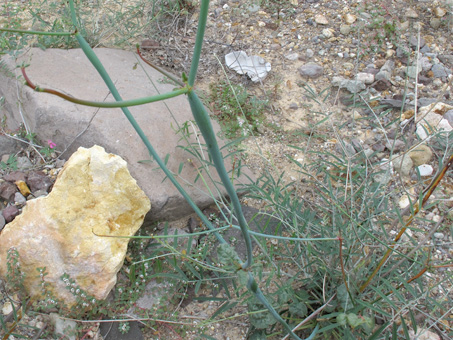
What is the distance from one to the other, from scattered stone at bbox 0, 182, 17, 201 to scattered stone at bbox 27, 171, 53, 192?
0.24 feet

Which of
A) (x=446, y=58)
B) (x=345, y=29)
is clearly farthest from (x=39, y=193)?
(x=446, y=58)

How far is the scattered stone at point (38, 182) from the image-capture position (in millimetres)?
1989

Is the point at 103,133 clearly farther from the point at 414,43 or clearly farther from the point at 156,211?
the point at 414,43

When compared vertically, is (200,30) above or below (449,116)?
above

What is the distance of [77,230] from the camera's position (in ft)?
5.74

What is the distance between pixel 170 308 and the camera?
5.86 ft

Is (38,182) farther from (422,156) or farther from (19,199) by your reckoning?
(422,156)

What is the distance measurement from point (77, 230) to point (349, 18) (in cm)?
232

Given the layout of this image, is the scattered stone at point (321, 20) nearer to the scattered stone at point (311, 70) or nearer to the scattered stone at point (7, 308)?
the scattered stone at point (311, 70)

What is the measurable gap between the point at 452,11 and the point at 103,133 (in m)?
2.42

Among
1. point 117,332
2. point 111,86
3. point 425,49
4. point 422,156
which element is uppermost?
point 111,86

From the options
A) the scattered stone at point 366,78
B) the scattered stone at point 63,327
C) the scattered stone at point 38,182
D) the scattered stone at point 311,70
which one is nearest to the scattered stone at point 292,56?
the scattered stone at point 311,70

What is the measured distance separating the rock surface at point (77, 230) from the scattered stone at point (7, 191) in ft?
0.70

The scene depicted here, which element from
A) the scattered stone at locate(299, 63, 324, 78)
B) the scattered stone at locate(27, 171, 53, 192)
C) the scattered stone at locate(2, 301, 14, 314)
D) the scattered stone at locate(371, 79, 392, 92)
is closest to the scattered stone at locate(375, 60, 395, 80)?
the scattered stone at locate(371, 79, 392, 92)
